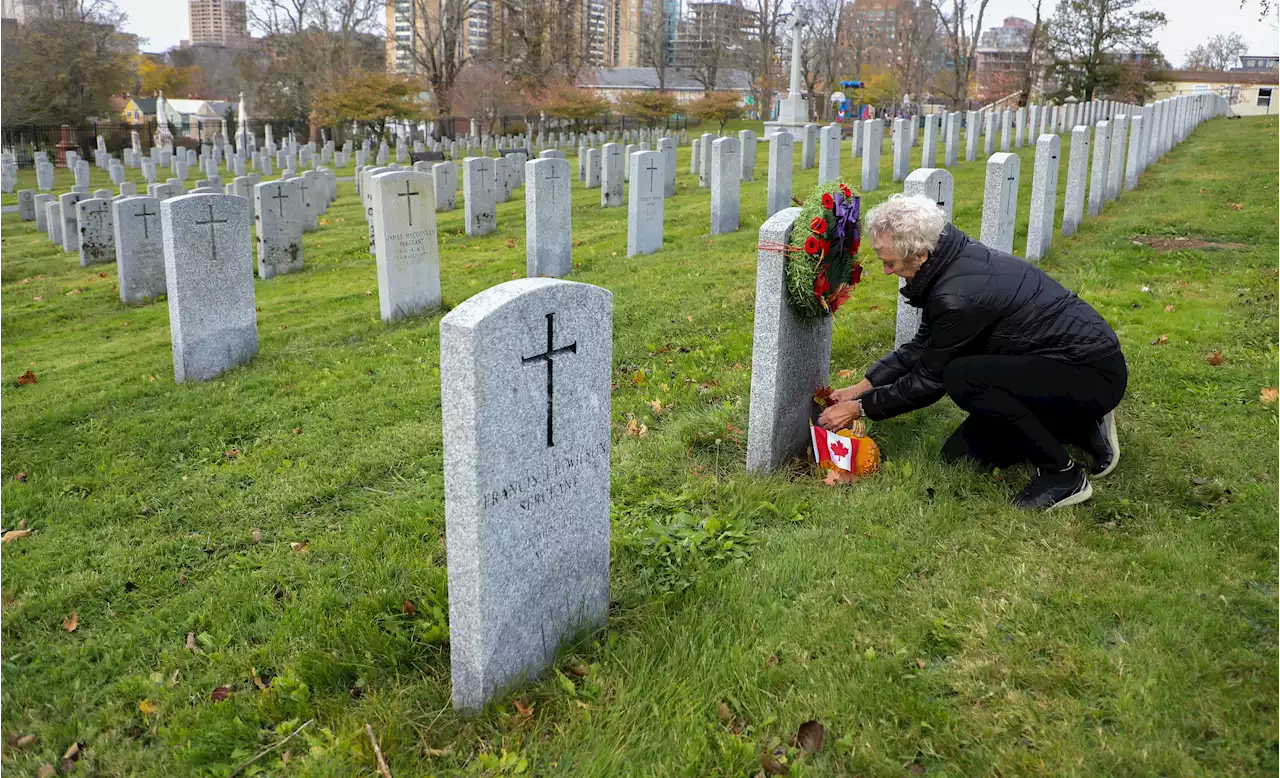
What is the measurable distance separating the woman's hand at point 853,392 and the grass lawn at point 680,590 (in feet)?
1.21

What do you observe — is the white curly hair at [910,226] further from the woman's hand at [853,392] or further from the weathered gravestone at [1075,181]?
the weathered gravestone at [1075,181]

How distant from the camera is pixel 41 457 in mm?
6125

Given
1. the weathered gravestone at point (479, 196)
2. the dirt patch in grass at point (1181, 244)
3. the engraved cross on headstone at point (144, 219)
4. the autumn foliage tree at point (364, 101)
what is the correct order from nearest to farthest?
the dirt patch in grass at point (1181, 244) < the engraved cross on headstone at point (144, 219) < the weathered gravestone at point (479, 196) < the autumn foliage tree at point (364, 101)

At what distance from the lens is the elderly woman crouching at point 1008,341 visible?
423 cm

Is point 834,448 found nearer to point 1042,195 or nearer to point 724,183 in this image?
point 1042,195

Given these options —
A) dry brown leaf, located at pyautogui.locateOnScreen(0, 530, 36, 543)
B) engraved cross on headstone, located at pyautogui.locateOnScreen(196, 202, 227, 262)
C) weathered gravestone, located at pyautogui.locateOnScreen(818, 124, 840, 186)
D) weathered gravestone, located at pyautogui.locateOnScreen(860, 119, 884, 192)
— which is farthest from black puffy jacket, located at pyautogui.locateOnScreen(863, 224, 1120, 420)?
weathered gravestone, located at pyautogui.locateOnScreen(860, 119, 884, 192)

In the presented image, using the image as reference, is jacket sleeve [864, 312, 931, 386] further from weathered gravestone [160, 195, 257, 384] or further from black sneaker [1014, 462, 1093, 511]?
weathered gravestone [160, 195, 257, 384]

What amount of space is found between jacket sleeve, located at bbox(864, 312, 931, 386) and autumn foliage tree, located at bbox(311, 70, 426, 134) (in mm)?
38444

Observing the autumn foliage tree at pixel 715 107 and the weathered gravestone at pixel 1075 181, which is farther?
the autumn foliage tree at pixel 715 107

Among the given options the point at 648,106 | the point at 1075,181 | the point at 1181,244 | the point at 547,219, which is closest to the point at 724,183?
the point at 547,219

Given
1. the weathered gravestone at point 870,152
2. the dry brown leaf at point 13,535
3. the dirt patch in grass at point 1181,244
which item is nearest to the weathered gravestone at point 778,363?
the dry brown leaf at point 13,535

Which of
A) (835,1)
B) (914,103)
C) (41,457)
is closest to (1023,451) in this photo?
(41,457)

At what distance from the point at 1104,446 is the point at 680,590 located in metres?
2.24

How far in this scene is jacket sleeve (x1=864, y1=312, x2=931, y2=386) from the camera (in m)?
4.73
